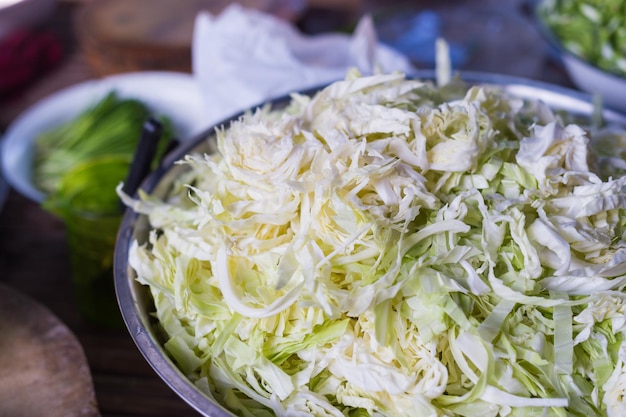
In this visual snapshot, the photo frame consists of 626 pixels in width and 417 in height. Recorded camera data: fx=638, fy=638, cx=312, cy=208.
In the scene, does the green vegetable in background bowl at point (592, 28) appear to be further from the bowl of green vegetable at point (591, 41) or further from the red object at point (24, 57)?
the red object at point (24, 57)

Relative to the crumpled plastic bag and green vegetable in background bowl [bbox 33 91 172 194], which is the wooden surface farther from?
the crumpled plastic bag

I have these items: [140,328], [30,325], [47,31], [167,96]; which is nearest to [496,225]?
[140,328]

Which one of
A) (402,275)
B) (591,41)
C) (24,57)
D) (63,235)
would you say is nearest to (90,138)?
(63,235)

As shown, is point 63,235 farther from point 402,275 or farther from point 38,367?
point 402,275

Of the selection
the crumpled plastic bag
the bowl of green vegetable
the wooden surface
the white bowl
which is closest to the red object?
the wooden surface

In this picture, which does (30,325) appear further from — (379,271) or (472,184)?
(472,184)

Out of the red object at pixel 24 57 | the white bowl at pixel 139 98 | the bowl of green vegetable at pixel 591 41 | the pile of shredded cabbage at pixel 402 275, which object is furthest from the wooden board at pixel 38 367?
the bowl of green vegetable at pixel 591 41
